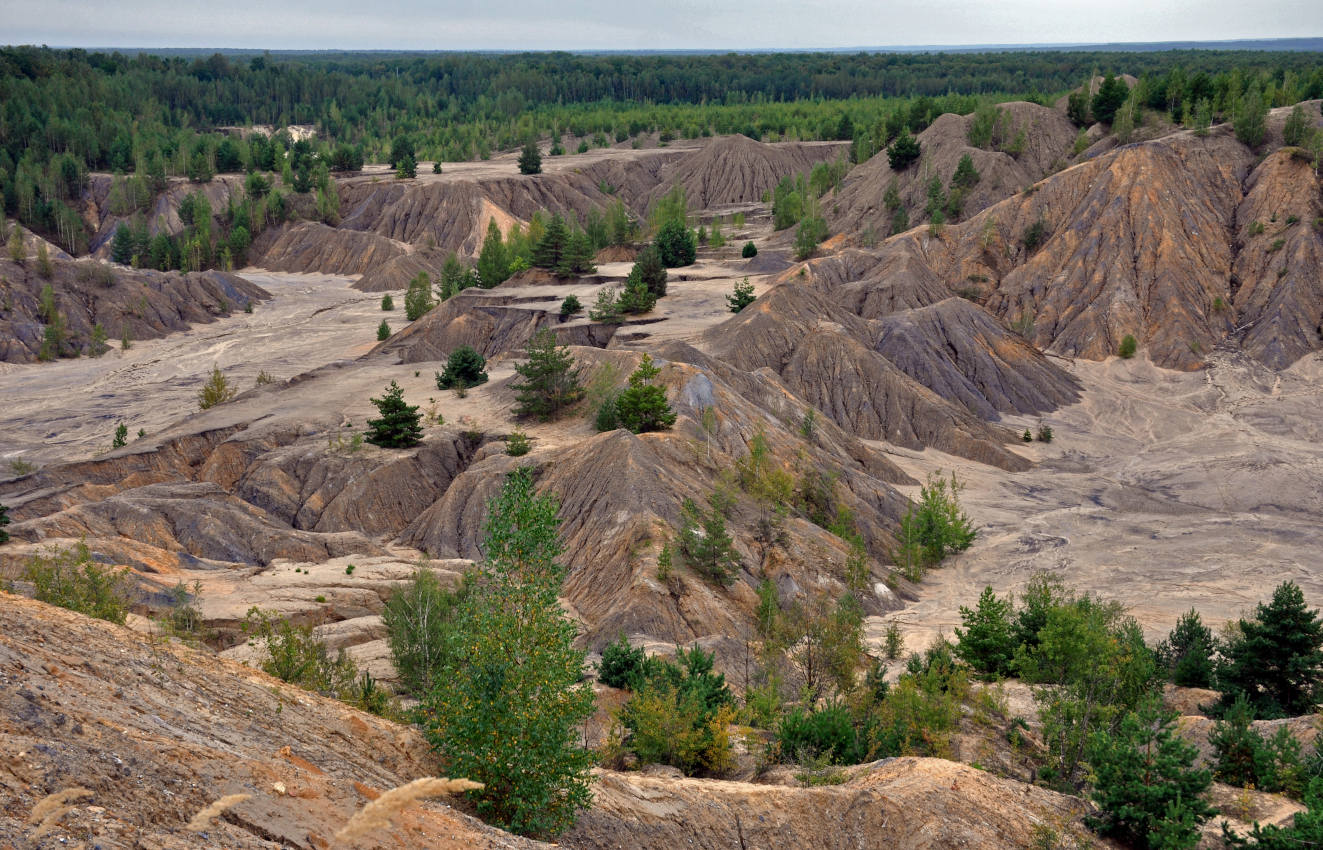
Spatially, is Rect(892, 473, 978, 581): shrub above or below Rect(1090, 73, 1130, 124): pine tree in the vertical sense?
below

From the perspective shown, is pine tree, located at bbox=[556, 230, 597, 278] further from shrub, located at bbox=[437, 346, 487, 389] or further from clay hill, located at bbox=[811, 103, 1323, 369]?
shrub, located at bbox=[437, 346, 487, 389]

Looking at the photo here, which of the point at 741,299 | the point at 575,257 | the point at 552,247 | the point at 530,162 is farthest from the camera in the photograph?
the point at 530,162

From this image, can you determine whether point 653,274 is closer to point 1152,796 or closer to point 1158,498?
point 1158,498

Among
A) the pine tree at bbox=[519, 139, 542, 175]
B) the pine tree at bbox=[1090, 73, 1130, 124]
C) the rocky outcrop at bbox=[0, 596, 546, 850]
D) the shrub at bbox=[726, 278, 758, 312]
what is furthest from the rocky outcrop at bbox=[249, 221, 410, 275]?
the rocky outcrop at bbox=[0, 596, 546, 850]

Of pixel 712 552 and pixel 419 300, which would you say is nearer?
pixel 712 552

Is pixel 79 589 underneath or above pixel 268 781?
underneath

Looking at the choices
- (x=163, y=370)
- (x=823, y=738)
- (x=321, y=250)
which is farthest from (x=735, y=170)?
(x=823, y=738)

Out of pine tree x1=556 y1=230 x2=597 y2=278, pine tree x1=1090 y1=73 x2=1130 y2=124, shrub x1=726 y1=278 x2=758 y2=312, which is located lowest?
shrub x1=726 y1=278 x2=758 y2=312

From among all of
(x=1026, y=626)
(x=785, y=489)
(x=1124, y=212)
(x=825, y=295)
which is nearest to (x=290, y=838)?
(x=1026, y=626)
